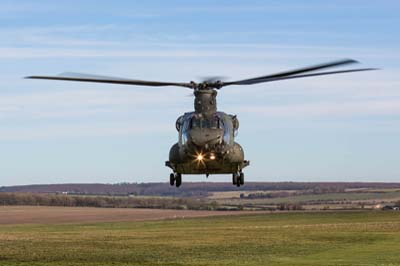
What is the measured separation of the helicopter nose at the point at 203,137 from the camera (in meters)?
39.1

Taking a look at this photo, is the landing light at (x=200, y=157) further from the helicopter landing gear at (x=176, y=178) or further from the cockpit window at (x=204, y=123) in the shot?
the helicopter landing gear at (x=176, y=178)

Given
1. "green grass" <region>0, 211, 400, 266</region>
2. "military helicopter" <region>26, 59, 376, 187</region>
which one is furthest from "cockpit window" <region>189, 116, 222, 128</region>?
"green grass" <region>0, 211, 400, 266</region>

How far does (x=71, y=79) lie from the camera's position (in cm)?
3572

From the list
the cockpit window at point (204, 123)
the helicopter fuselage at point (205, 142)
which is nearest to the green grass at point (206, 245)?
the helicopter fuselage at point (205, 142)

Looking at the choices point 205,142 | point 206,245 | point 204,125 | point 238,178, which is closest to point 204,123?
point 204,125

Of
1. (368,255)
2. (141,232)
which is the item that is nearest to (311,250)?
(368,255)

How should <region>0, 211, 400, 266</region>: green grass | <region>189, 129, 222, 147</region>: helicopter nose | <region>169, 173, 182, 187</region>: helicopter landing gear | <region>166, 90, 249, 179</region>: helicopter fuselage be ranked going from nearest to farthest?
1. <region>189, 129, 222, 147</region>: helicopter nose
2. <region>166, 90, 249, 179</region>: helicopter fuselage
3. <region>169, 173, 182, 187</region>: helicopter landing gear
4. <region>0, 211, 400, 266</region>: green grass

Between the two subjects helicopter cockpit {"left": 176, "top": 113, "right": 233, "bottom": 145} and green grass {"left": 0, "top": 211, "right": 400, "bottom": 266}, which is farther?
green grass {"left": 0, "top": 211, "right": 400, "bottom": 266}

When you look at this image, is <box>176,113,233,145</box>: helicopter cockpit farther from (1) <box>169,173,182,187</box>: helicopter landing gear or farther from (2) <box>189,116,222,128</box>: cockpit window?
(1) <box>169,173,182,187</box>: helicopter landing gear

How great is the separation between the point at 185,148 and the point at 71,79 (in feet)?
22.2

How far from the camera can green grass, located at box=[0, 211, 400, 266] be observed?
10306 centimetres

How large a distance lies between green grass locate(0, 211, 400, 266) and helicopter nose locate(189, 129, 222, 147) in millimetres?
59840

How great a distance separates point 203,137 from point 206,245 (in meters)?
94.1

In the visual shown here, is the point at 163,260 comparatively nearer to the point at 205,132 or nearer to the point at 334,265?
the point at 334,265
